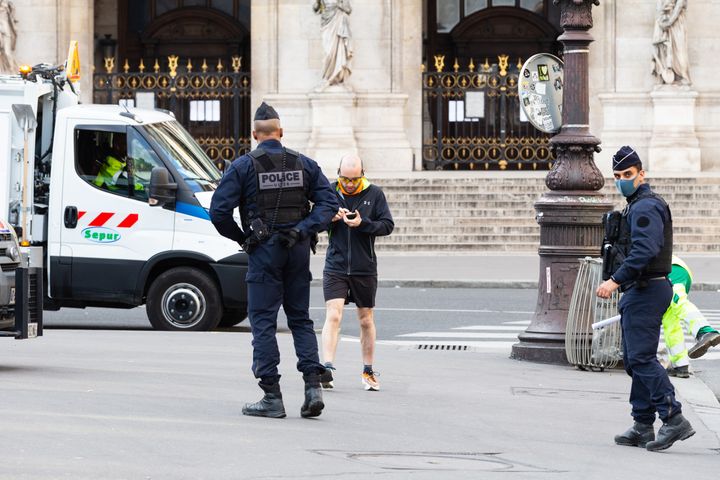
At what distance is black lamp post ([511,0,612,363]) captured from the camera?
13359 millimetres

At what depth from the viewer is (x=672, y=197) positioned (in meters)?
28.4

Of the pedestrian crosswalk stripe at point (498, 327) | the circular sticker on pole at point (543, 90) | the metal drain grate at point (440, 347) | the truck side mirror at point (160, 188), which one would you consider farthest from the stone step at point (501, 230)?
the circular sticker on pole at point (543, 90)

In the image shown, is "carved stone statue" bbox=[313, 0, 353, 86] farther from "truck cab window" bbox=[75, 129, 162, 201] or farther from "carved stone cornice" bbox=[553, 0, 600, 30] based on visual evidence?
"carved stone cornice" bbox=[553, 0, 600, 30]

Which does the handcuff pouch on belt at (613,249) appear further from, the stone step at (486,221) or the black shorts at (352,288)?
the stone step at (486,221)

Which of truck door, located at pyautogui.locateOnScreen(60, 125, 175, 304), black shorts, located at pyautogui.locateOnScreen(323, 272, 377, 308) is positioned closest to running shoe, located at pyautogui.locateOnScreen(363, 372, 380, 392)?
black shorts, located at pyautogui.locateOnScreen(323, 272, 377, 308)

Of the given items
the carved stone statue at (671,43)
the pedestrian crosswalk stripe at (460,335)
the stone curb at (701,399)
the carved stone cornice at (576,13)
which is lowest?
the stone curb at (701,399)

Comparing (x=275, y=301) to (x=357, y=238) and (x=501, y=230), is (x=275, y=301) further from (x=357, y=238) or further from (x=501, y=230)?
(x=501, y=230)

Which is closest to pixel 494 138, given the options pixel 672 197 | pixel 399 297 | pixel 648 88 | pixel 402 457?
pixel 648 88

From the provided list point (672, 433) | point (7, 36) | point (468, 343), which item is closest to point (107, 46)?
point (7, 36)

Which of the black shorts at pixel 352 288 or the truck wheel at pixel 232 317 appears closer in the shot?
the black shorts at pixel 352 288

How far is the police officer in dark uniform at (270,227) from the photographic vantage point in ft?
31.1

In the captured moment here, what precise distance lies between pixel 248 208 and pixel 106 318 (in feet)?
28.4

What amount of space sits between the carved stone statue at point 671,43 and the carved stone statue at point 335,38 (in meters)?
6.19

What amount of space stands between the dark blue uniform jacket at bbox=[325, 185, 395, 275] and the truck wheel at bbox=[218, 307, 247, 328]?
5.12m
